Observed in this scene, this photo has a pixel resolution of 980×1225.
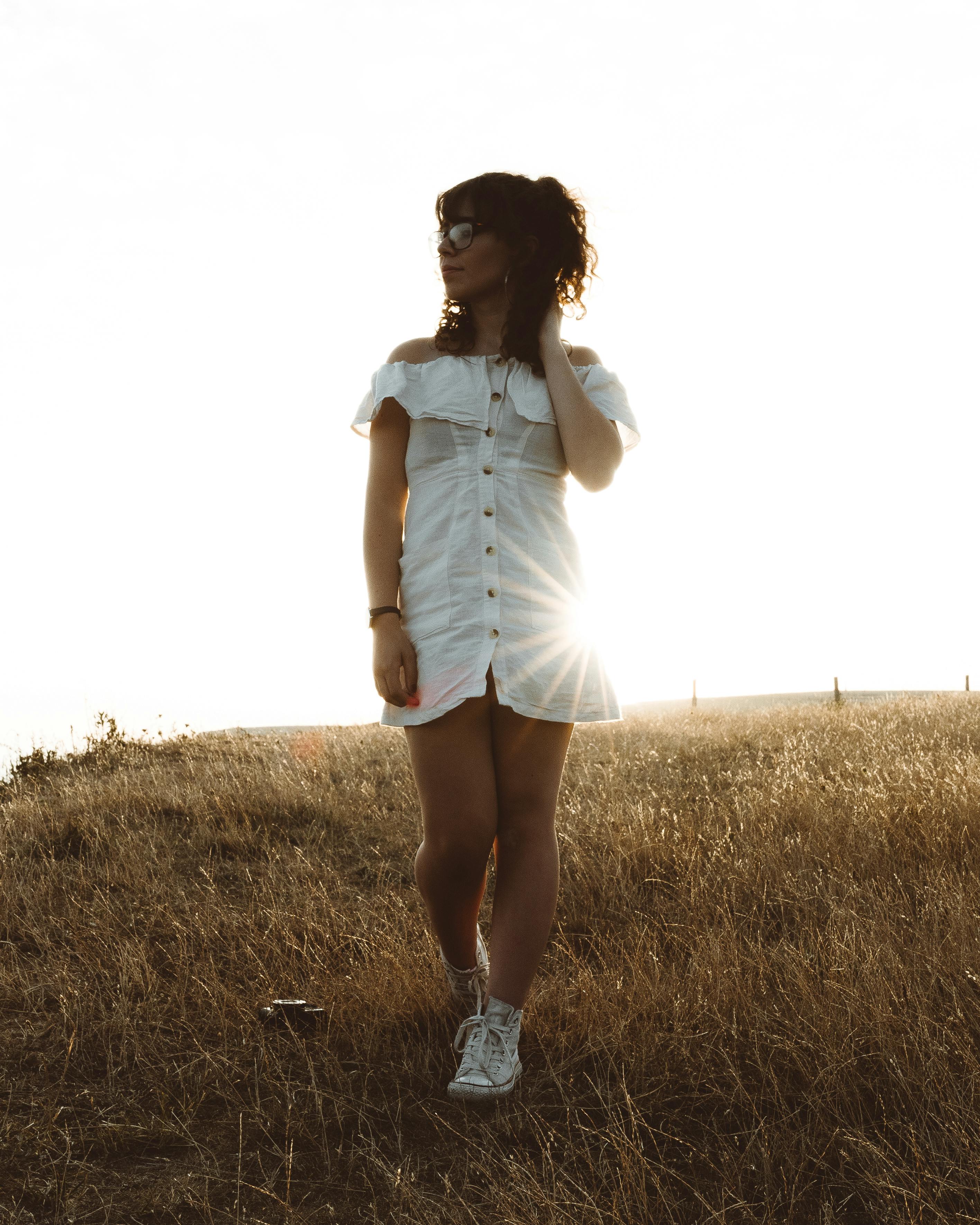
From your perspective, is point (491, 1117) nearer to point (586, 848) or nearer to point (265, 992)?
point (265, 992)

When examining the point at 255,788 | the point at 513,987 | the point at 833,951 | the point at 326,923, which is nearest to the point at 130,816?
the point at 255,788

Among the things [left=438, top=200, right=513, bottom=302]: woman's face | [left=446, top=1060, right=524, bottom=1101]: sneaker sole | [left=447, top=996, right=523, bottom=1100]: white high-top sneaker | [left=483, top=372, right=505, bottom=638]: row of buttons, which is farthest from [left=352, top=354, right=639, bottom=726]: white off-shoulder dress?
[left=446, top=1060, right=524, bottom=1101]: sneaker sole

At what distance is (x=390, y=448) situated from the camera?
2.27 metres

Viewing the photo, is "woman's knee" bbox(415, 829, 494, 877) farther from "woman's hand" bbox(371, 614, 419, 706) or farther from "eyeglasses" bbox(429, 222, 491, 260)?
"eyeglasses" bbox(429, 222, 491, 260)

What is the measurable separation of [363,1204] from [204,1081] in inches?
27.1

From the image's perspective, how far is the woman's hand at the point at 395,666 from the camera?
2.09m

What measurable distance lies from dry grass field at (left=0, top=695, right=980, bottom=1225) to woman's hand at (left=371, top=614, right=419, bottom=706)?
3.12 feet

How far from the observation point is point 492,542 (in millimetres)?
2088

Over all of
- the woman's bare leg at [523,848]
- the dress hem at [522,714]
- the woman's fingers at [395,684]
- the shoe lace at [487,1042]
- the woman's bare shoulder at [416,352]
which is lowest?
the shoe lace at [487,1042]

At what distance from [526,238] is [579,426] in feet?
1.86

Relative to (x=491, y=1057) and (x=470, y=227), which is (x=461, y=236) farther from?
(x=491, y=1057)

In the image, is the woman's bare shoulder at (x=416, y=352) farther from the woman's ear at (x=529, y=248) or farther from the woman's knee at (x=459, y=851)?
the woman's knee at (x=459, y=851)

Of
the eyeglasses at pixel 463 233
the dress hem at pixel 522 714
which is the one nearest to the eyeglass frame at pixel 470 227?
the eyeglasses at pixel 463 233

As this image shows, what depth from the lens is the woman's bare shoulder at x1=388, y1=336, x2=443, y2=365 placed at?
2357mm
